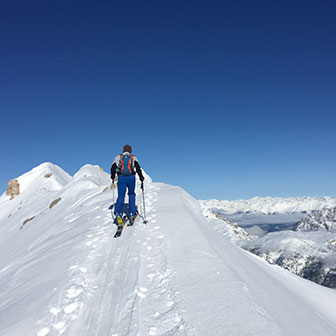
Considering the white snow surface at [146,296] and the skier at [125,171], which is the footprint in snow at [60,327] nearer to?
the white snow surface at [146,296]

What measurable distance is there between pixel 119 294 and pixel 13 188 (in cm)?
6064

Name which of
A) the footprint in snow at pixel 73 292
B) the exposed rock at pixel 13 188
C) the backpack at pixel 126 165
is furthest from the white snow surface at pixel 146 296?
the exposed rock at pixel 13 188

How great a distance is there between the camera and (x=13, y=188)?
5347 cm

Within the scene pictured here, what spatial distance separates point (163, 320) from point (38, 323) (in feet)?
7.14

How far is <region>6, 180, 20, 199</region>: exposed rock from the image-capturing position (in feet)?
174

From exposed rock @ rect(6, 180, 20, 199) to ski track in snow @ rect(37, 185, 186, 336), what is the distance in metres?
56.4

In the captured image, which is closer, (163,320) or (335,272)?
(163,320)

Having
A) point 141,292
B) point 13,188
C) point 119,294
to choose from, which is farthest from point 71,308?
point 13,188

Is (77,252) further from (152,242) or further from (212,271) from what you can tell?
(212,271)

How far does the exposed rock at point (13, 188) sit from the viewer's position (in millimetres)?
52938

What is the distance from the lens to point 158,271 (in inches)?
219

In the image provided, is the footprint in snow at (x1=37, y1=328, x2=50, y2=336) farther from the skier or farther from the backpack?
the backpack

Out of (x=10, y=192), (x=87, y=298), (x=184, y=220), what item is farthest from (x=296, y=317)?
(x=10, y=192)

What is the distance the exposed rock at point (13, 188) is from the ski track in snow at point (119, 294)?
56.4 meters
